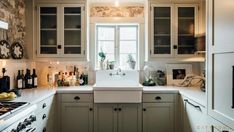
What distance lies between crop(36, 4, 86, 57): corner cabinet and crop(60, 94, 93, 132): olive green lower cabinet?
2.21ft

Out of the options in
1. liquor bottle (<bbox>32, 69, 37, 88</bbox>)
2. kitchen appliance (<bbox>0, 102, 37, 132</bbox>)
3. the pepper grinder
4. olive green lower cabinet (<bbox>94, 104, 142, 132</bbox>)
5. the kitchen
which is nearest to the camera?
kitchen appliance (<bbox>0, 102, 37, 132</bbox>)

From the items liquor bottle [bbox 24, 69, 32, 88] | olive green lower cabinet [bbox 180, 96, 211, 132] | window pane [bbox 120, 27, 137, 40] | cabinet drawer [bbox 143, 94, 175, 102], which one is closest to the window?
window pane [bbox 120, 27, 137, 40]

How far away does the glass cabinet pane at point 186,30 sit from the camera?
3832 mm

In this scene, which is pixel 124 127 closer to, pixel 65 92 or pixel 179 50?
pixel 65 92

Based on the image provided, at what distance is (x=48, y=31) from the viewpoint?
12.5ft

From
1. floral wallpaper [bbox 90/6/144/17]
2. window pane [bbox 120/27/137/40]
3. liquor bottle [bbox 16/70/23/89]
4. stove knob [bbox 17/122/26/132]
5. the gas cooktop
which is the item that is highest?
floral wallpaper [bbox 90/6/144/17]

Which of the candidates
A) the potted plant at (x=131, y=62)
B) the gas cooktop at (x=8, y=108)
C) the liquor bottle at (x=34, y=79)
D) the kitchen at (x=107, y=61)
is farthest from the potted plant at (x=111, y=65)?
the gas cooktop at (x=8, y=108)

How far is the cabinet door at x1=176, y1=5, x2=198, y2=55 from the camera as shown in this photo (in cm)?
383

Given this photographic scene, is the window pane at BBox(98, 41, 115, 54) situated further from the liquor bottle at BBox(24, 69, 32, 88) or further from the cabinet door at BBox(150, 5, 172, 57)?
the liquor bottle at BBox(24, 69, 32, 88)

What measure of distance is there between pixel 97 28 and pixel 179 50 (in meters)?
1.37

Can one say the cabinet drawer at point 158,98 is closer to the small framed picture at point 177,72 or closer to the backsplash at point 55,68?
the small framed picture at point 177,72

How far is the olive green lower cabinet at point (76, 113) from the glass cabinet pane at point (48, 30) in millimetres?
785

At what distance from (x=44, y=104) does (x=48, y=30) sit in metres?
1.31

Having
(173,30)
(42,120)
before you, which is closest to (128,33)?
(173,30)
